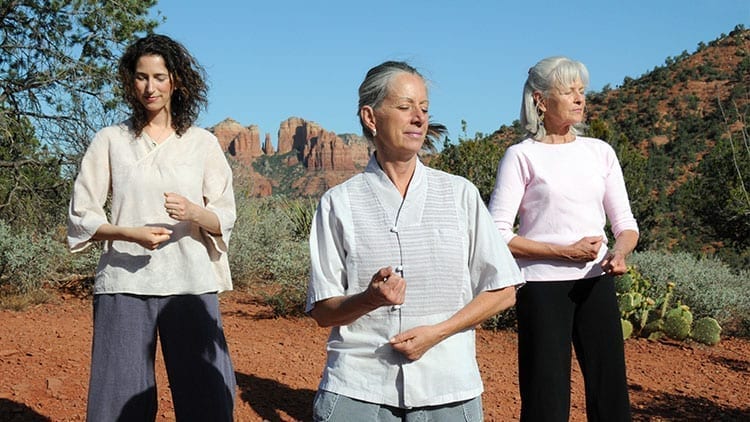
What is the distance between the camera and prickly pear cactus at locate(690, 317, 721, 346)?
7477mm

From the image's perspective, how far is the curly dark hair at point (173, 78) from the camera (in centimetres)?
297

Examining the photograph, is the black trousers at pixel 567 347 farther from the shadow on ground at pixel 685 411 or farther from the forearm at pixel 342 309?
the shadow on ground at pixel 685 411

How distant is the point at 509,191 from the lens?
10.0ft

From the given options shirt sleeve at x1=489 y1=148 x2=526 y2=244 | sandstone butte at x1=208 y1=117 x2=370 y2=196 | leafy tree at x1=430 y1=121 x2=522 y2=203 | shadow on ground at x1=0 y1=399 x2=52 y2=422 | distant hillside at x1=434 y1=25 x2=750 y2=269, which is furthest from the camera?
sandstone butte at x1=208 y1=117 x2=370 y2=196

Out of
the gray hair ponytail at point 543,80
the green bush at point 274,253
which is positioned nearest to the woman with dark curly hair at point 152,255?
the gray hair ponytail at point 543,80

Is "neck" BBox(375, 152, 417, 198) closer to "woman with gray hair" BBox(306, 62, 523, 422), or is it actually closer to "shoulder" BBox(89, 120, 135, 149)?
"woman with gray hair" BBox(306, 62, 523, 422)

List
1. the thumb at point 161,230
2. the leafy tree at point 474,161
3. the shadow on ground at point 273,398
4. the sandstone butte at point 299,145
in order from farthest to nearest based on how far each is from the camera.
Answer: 1. the sandstone butte at point 299,145
2. the leafy tree at point 474,161
3. the shadow on ground at point 273,398
4. the thumb at point 161,230

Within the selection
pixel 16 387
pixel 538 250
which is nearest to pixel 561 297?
pixel 538 250

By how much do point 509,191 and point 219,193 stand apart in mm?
1087

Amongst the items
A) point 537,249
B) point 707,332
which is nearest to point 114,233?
point 537,249

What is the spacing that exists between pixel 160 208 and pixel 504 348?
181 inches

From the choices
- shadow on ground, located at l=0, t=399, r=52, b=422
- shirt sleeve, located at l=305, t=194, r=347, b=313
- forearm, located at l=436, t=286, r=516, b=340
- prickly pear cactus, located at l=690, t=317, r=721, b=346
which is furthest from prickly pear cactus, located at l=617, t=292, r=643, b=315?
shirt sleeve, located at l=305, t=194, r=347, b=313

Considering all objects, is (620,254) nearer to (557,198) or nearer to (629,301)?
(557,198)

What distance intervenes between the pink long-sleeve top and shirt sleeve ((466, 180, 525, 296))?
2.99 ft
